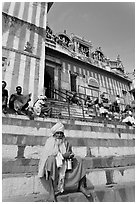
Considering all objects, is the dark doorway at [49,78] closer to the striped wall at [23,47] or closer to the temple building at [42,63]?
the temple building at [42,63]

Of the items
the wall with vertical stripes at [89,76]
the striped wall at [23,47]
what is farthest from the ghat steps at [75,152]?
the wall with vertical stripes at [89,76]

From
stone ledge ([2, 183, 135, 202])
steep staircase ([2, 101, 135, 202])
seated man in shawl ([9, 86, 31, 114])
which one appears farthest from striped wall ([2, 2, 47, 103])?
stone ledge ([2, 183, 135, 202])

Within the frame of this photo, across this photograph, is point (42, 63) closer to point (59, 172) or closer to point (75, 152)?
point (75, 152)

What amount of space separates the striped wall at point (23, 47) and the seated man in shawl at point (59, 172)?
5.63m

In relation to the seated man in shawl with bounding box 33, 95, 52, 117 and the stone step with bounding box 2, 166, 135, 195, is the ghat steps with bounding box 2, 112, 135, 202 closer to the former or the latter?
the stone step with bounding box 2, 166, 135, 195

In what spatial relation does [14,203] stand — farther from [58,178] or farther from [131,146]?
[131,146]

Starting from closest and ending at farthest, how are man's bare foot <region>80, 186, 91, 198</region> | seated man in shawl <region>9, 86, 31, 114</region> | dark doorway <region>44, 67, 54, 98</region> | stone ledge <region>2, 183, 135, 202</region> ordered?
stone ledge <region>2, 183, 135, 202</region> → man's bare foot <region>80, 186, 91, 198</region> → seated man in shawl <region>9, 86, 31, 114</region> → dark doorway <region>44, 67, 54, 98</region>

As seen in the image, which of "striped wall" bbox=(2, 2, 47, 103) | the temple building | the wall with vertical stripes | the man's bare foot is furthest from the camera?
the wall with vertical stripes

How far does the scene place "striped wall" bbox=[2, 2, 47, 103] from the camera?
768 centimetres

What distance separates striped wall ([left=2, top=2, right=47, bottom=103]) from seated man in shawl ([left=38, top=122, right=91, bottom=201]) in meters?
5.63

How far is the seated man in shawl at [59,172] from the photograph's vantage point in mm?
2148

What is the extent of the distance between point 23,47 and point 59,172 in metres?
8.16

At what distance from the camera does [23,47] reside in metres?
8.36

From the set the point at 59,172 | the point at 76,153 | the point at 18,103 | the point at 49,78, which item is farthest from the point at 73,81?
the point at 59,172
